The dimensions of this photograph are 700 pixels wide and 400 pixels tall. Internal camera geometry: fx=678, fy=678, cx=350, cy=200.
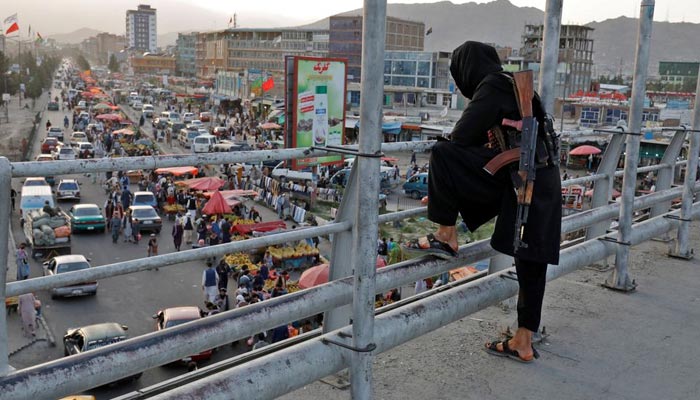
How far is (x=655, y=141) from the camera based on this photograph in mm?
29891

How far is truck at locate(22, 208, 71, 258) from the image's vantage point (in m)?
20.3

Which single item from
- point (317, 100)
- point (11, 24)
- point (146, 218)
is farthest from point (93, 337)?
point (11, 24)

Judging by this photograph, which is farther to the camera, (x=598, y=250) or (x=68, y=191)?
(x=68, y=191)

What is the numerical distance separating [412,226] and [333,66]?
671cm

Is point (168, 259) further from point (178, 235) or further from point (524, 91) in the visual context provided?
point (178, 235)

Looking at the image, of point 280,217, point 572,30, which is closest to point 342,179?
point 280,217

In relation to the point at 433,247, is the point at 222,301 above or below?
below

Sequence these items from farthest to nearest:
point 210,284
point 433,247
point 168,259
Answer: point 210,284 → point 433,247 → point 168,259

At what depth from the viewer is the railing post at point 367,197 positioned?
221cm

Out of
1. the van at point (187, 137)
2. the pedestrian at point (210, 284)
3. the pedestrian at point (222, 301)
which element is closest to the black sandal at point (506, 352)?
the pedestrian at point (222, 301)

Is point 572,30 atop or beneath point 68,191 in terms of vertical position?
atop

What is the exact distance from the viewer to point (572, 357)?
384 cm

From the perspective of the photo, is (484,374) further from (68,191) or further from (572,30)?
(572,30)

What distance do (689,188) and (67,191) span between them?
27.1 m
